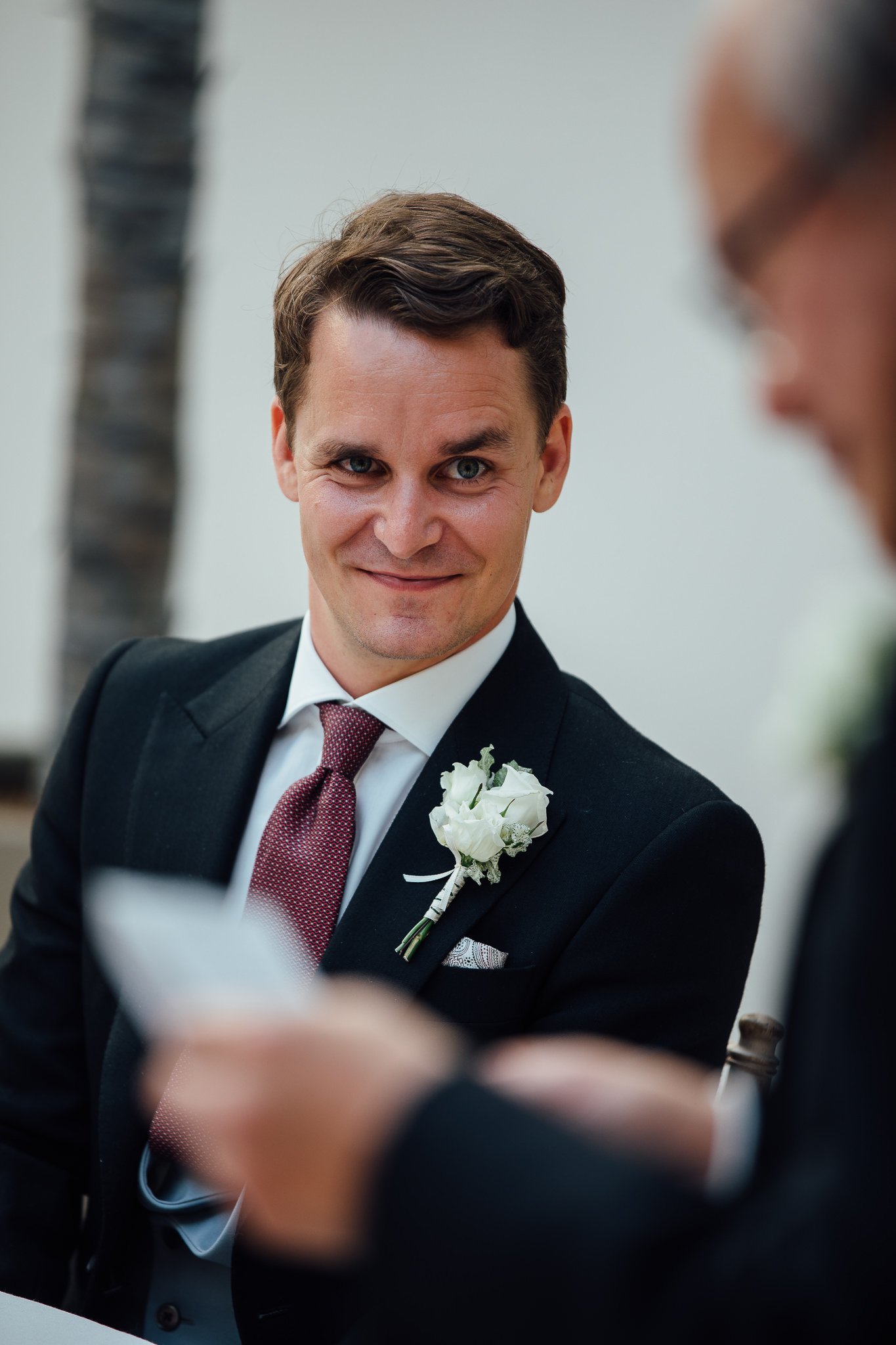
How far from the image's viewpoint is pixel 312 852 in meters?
2.09

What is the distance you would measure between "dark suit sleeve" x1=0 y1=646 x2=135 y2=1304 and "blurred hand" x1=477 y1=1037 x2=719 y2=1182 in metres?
1.52

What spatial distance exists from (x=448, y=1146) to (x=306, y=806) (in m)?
1.41

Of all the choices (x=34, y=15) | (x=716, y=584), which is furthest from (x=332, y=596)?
(x=34, y=15)

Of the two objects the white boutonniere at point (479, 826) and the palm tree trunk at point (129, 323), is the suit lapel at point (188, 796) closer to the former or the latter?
the white boutonniere at point (479, 826)

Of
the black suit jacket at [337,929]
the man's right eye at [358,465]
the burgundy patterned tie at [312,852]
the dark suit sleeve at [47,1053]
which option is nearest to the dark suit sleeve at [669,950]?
the black suit jacket at [337,929]

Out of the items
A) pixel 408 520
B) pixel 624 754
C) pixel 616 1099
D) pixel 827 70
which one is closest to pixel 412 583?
pixel 408 520

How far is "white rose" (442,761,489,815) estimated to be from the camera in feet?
6.67

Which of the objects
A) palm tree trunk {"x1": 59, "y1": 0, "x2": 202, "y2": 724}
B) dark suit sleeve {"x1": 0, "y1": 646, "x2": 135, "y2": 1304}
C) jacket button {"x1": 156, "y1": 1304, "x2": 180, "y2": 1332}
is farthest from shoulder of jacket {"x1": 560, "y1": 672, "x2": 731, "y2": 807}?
palm tree trunk {"x1": 59, "y1": 0, "x2": 202, "y2": 724}

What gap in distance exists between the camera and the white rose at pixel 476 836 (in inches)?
77.9

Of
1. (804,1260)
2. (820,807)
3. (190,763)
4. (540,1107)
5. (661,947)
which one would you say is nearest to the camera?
(804,1260)

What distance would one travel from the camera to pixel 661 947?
1.94 meters

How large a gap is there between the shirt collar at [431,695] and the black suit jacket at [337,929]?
3cm

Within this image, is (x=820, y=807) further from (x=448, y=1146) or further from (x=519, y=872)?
(x=519, y=872)

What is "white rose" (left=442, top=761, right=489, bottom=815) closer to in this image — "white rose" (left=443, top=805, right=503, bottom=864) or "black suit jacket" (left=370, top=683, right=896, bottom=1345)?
"white rose" (left=443, top=805, right=503, bottom=864)
